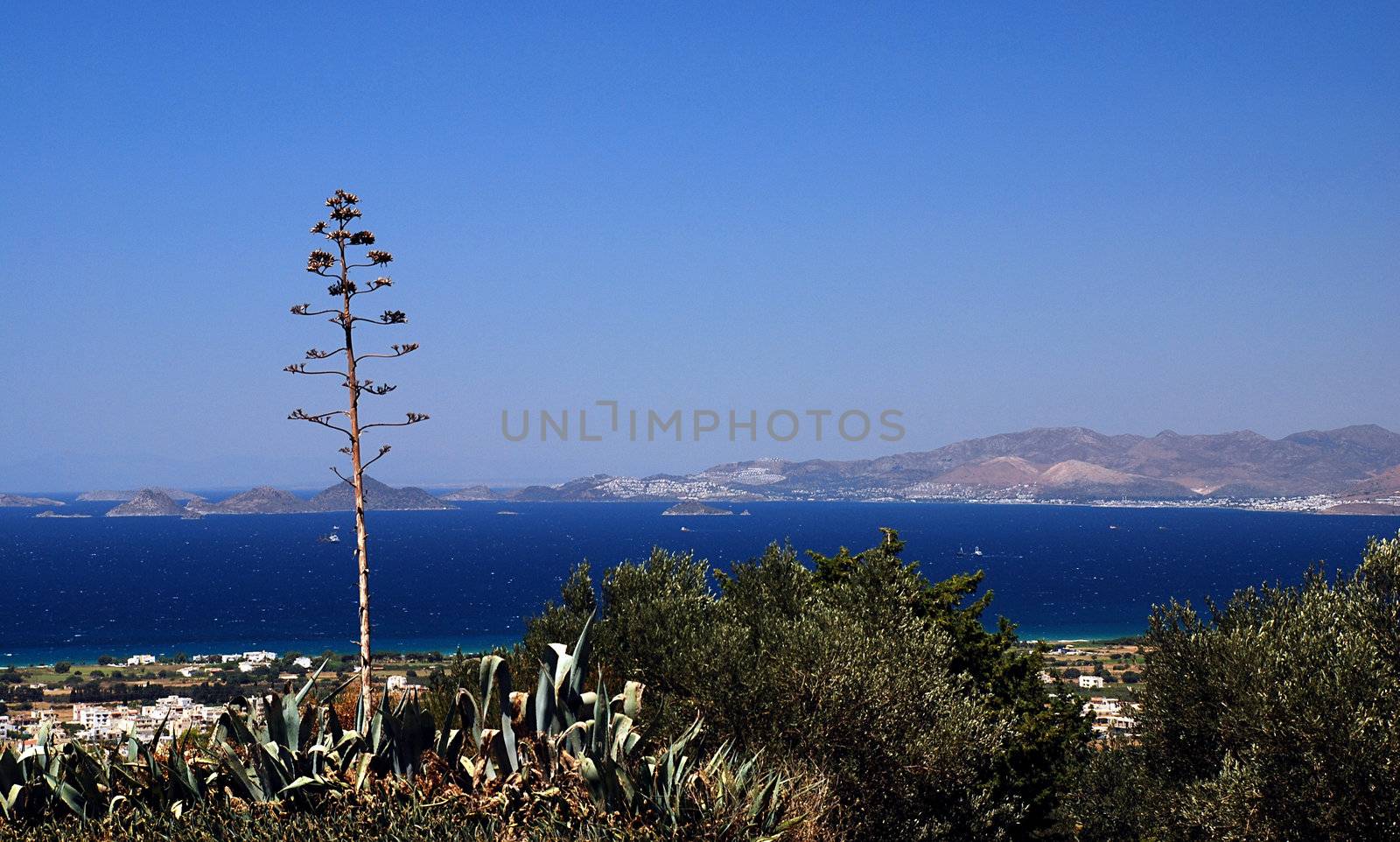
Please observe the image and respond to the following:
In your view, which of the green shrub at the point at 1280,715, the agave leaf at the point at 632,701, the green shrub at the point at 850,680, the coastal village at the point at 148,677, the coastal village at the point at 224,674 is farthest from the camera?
the coastal village at the point at 224,674

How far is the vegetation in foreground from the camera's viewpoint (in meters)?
11.0

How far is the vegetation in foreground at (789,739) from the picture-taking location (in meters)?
11.0

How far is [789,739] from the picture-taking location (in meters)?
16.8

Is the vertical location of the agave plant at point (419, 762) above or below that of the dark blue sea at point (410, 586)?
above

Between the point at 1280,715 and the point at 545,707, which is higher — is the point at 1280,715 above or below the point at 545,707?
below

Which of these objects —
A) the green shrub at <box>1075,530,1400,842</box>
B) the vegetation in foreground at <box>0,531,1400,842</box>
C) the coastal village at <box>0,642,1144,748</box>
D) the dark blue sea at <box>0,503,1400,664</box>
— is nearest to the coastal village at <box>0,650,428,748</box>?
the coastal village at <box>0,642,1144,748</box>

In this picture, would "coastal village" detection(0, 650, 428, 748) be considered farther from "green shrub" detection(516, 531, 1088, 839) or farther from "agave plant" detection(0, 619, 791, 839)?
"agave plant" detection(0, 619, 791, 839)

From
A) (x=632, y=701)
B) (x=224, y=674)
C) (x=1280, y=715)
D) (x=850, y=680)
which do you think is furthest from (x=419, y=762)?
(x=224, y=674)

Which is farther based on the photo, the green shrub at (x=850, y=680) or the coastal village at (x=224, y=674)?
the coastal village at (x=224, y=674)

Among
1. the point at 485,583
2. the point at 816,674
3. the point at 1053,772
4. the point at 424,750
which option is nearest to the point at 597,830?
the point at 424,750

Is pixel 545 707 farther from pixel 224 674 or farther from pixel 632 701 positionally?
pixel 224 674

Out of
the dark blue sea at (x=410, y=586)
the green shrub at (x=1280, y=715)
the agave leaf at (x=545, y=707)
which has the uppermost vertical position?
the agave leaf at (x=545, y=707)

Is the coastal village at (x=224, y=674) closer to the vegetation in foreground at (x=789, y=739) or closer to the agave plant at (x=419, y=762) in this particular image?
the vegetation in foreground at (x=789, y=739)

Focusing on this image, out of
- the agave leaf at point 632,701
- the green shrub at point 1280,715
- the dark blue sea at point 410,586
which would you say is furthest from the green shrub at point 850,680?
the dark blue sea at point 410,586
